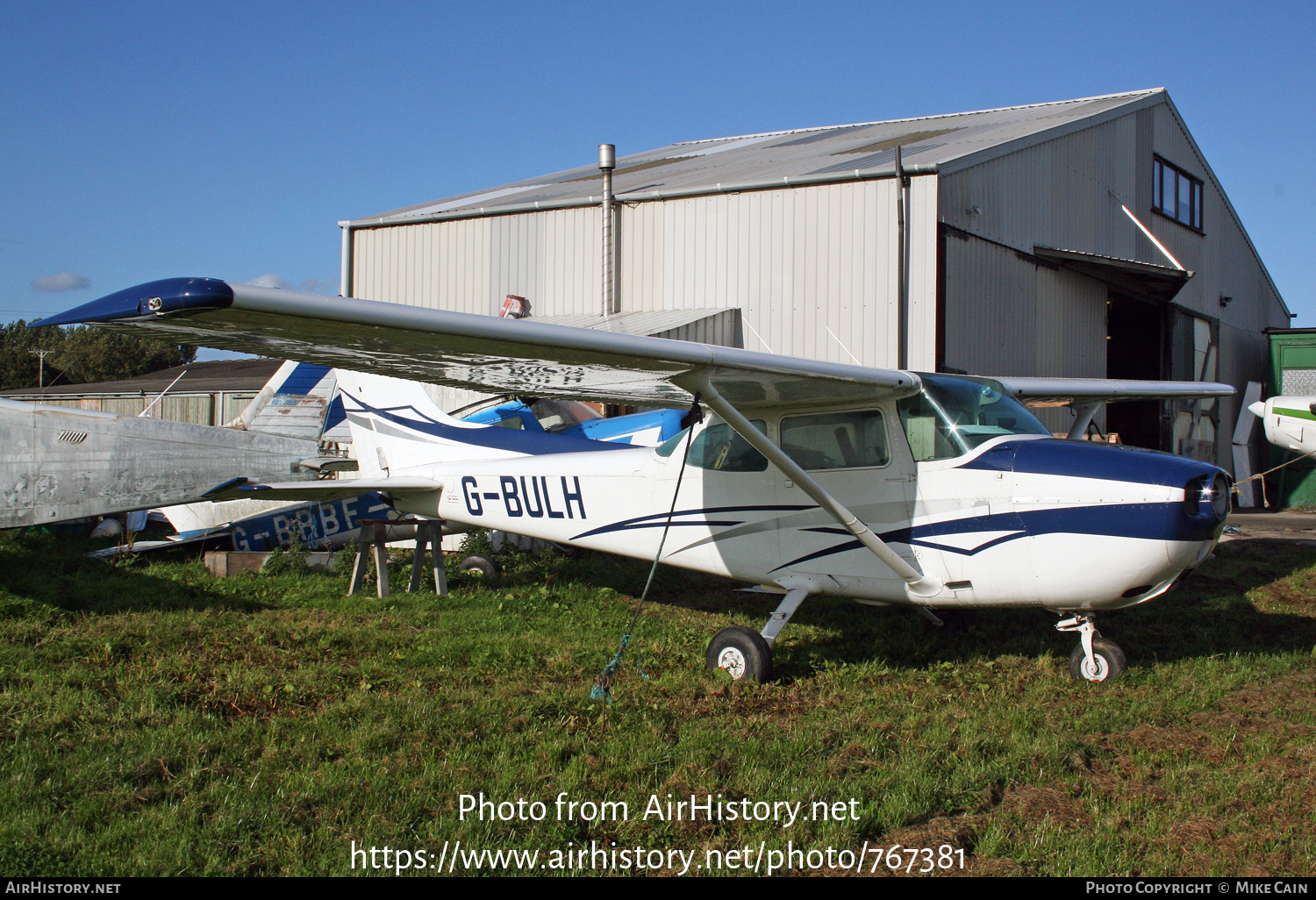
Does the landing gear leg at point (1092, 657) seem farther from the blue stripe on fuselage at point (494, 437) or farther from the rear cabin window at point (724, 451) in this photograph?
the blue stripe on fuselage at point (494, 437)

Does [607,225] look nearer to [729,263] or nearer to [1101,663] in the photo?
[729,263]

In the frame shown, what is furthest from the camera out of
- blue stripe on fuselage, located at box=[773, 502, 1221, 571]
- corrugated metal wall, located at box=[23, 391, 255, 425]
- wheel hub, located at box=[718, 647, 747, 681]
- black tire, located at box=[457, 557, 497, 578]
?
corrugated metal wall, located at box=[23, 391, 255, 425]

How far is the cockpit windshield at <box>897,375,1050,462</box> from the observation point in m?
5.62

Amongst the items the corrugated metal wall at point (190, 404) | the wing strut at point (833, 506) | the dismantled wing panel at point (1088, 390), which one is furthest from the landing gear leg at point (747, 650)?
the corrugated metal wall at point (190, 404)

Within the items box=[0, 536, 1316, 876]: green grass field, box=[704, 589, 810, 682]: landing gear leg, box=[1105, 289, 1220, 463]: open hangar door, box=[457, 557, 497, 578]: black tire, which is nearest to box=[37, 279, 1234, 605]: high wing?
box=[704, 589, 810, 682]: landing gear leg

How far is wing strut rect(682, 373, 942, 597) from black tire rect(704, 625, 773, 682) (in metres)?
0.90

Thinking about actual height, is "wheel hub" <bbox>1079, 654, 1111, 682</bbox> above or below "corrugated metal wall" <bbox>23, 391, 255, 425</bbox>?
below

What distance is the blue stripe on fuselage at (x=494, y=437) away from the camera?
27.9 feet

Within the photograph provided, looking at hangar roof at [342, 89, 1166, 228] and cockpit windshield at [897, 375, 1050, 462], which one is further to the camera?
hangar roof at [342, 89, 1166, 228]

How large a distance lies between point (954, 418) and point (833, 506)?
95cm

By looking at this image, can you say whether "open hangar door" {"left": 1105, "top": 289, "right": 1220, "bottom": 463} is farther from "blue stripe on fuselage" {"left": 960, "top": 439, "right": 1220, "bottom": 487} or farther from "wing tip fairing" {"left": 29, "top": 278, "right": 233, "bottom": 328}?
"wing tip fairing" {"left": 29, "top": 278, "right": 233, "bottom": 328}

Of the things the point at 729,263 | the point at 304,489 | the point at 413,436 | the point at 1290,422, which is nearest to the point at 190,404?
the point at 729,263
